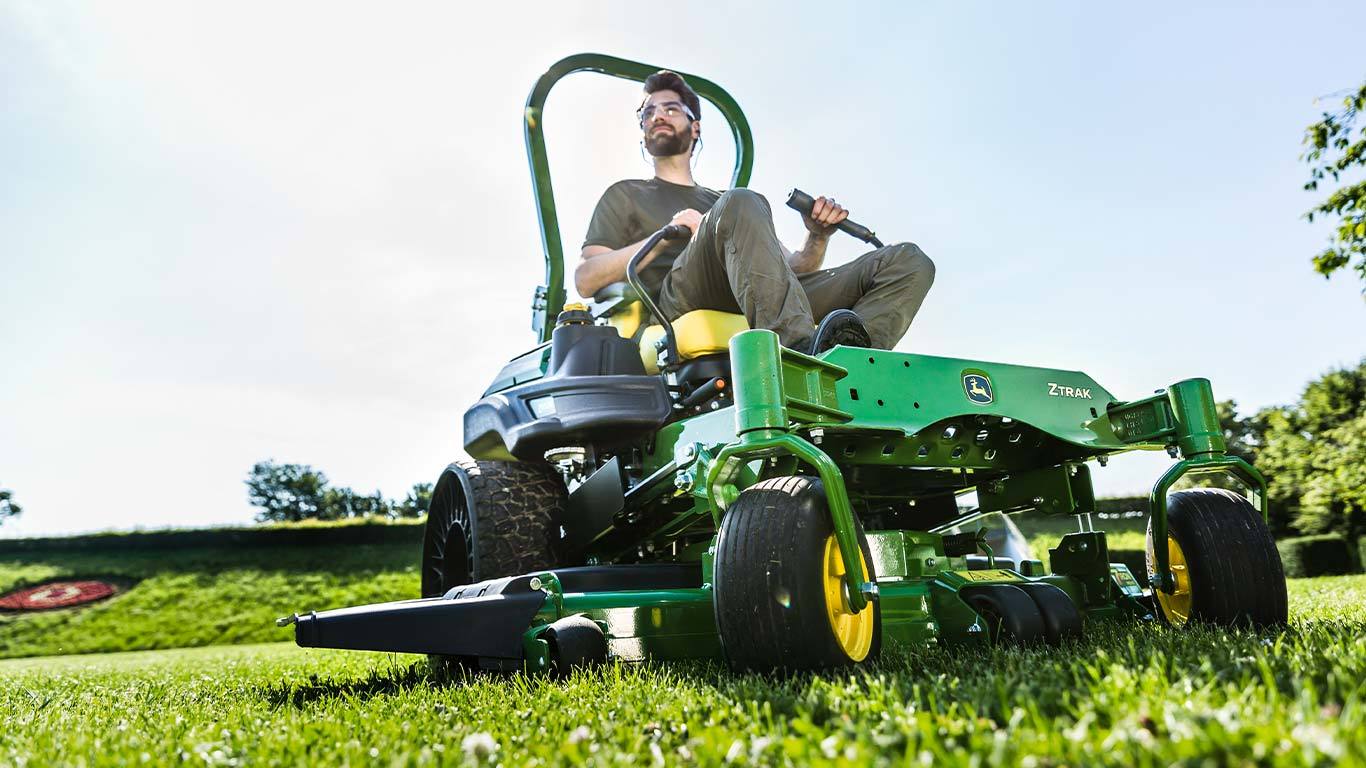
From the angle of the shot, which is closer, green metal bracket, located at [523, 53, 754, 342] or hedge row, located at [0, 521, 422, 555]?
green metal bracket, located at [523, 53, 754, 342]

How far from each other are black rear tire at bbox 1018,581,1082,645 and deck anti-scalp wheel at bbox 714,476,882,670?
2.16 ft

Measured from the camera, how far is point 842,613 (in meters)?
2.07

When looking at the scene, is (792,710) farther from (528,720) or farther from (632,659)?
(632,659)

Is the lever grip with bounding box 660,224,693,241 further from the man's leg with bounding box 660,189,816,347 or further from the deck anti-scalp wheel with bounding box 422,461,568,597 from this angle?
the deck anti-scalp wheel with bounding box 422,461,568,597

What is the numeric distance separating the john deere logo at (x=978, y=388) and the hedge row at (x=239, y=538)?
19.7m

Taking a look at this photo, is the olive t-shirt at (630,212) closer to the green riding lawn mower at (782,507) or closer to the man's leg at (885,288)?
the green riding lawn mower at (782,507)

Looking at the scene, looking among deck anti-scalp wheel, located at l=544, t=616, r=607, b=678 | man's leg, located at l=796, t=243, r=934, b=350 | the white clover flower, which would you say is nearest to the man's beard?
man's leg, located at l=796, t=243, r=934, b=350

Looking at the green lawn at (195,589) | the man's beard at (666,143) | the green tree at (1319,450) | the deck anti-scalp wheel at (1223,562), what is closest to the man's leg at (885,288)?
the deck anti-scalp wheel at (1223,562)

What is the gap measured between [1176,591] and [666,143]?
285 cm

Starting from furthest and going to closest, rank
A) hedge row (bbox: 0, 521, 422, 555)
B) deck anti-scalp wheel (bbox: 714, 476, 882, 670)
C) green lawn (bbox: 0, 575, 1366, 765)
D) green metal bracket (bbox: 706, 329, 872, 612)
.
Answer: hedge row (bbox: 0, 521, 422, 555) < green metal bracket (bbox: 706, 329, 872, 612) < deck anti-scalp wheel (bbox: 714, 476, 882, 670) < green lawn (bbox: 0, 575, 1366, 765)

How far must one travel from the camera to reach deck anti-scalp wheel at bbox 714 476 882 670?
1.91 metres

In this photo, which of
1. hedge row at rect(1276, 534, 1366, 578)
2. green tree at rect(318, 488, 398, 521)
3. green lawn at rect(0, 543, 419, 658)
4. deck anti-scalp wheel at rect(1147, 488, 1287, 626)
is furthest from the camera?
green tree at rect(318, 488, 398, 521)

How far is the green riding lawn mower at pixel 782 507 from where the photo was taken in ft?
6.72

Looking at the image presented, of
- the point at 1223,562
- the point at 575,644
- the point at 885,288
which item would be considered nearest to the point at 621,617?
the point at 575,644
